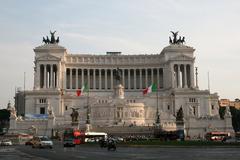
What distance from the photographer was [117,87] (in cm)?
12588

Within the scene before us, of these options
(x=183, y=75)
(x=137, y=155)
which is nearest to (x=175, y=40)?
(x=183, y=75)

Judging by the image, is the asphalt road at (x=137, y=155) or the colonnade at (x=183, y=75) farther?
the colonnade at (x=183, y=75)

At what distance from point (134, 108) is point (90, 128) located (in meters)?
21.2

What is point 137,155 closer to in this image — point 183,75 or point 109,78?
point 183,75

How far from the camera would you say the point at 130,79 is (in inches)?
5950

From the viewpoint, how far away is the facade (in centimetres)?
11569

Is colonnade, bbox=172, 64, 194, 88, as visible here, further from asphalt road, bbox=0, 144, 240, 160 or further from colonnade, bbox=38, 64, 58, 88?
asphalt road, bbox=0, 144, 240, 160

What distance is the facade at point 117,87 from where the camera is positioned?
380 feet

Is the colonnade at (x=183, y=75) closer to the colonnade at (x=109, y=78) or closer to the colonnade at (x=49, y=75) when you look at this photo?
the colonnade at (x=109, y=78)

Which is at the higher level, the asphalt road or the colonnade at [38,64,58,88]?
the colonnade at [38,64,58,88]

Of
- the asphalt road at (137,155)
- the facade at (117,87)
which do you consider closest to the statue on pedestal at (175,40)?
the facade at (117,87)

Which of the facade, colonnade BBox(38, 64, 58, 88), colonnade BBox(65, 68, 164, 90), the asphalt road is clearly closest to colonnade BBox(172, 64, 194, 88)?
the facade

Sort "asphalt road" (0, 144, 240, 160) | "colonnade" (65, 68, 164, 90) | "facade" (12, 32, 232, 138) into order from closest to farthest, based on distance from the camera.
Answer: "asphalt road" (0, 144, 240, 160)
"facade" (12, 32, 232, 138)
"colonnade" (65, 68, 164, 90)

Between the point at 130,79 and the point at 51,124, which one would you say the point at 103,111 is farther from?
the point at 130,79
